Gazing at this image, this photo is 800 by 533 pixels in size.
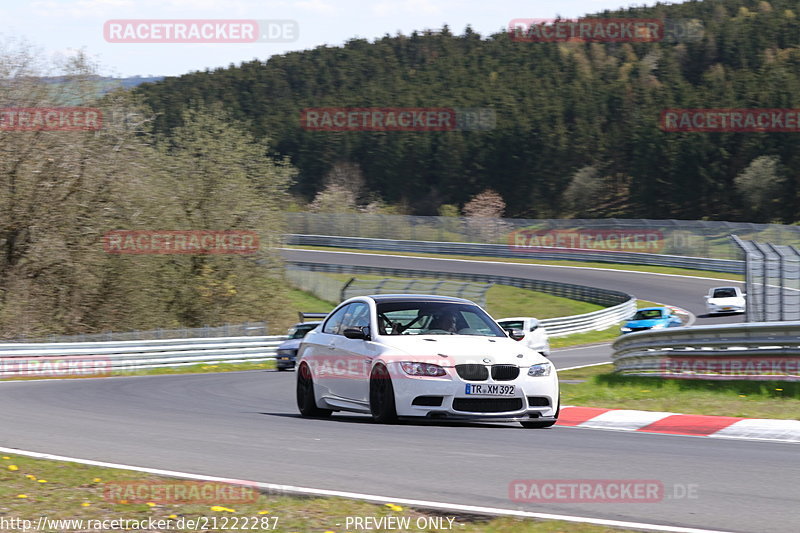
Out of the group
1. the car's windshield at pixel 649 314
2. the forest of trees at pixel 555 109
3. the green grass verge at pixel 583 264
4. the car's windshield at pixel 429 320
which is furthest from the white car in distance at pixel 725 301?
the forest of trees at pixel 555 109

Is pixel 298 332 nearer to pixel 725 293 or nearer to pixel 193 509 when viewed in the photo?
pixel 725 293

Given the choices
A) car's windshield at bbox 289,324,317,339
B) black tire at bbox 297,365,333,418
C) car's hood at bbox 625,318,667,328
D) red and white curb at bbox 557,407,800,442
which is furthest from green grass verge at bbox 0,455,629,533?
car's hood at bbox 625,318,667,328

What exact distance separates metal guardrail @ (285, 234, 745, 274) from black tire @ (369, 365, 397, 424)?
145 feet

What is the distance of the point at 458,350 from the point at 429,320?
0.94 meters

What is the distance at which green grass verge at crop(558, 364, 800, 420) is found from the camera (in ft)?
39.7

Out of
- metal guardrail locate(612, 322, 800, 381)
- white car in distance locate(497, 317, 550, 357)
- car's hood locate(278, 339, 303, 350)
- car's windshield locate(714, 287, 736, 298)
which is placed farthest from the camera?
car's windshield locate(714, 287, 736, 298)

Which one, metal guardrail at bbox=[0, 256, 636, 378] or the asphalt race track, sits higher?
the asphalt race track

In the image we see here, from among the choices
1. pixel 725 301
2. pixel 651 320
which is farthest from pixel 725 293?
pixel 651 320

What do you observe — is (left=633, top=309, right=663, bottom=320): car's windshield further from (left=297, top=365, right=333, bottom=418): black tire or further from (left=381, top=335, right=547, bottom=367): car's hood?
(left=381, top=335, right=547, bottom=367): car's hood

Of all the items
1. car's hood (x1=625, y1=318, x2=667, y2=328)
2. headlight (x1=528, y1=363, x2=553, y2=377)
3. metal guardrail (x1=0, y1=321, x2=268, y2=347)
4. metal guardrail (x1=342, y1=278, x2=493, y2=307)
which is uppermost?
headlight (x1=528, y1=363, x2=553, y2=377)

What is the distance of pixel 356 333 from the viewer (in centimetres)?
1109

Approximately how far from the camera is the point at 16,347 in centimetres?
2472

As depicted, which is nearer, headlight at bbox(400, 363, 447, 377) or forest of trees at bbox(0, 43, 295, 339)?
headlight at bbox(400, 363, 447, 377)

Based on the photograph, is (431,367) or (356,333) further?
(356,333)
